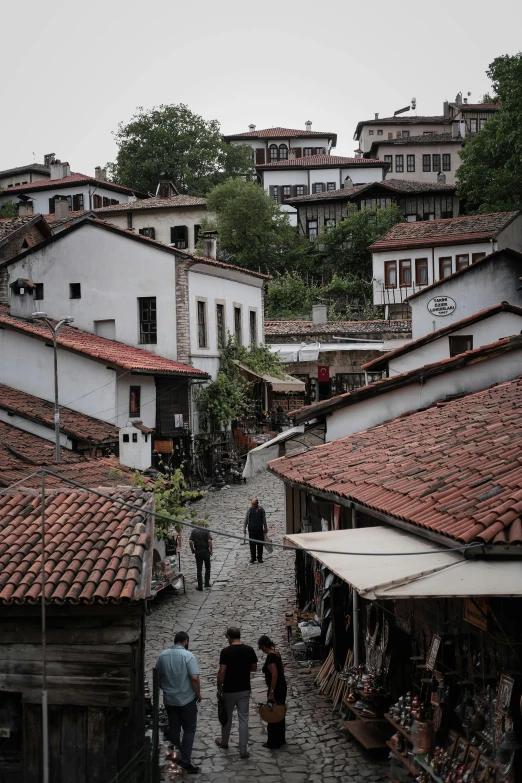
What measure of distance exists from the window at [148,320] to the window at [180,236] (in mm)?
24883

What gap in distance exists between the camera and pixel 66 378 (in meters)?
28.0

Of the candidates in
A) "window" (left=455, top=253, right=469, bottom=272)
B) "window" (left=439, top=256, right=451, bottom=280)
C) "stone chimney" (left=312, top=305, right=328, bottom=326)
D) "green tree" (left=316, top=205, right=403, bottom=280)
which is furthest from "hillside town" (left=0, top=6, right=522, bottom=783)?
"green tree" (left=316, top=205, right=403, bottom=280)

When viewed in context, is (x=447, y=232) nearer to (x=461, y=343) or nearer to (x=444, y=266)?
(x=444, y=266)

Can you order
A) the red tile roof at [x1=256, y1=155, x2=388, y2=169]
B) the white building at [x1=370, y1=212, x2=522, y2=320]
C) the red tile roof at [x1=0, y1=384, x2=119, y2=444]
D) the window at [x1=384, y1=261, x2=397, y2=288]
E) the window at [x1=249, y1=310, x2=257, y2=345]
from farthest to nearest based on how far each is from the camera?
the red tile roof at [x1=256, y1=155, x2=388, y2=169], the window at [x1=384, y1=261, x2=397, y2=288], the white building at [x1=370, y1=212, x2=522, y2=320], the window at [x1=249, y1=310, x2=257, y2=345], the red tile roof at [x1=0, y1=384, x2=119, y2=444]

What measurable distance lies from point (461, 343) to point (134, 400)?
13440mm

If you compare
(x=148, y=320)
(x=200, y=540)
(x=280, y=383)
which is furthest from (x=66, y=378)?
(x=200, y=540)

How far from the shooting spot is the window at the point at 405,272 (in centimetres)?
4828

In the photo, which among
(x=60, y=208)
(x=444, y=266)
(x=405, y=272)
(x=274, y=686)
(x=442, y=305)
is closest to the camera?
(x=274, y=686)

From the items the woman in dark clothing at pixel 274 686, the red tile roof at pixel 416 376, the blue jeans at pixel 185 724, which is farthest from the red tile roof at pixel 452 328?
the blue jeans at pixel 185 724

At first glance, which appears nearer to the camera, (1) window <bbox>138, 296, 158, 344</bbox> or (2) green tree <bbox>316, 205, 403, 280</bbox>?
(1) window <bbox>138, 296, 158, 344</bbox>

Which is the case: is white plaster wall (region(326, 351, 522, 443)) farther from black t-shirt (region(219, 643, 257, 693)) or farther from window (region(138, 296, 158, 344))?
window (region(138, 296, 158, 344))

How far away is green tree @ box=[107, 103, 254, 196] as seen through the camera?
67.9m

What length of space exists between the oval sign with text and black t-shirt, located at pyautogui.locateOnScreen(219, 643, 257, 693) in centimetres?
1614

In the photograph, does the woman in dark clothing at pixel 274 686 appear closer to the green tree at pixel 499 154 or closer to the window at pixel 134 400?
the window at pixel 134 400
